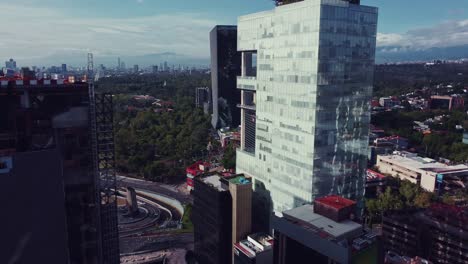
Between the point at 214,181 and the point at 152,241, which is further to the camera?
the point at 152,241

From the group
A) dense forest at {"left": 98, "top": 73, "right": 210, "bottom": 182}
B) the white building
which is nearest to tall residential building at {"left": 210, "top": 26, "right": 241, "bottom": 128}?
dense forest at {"left": 98, "top": 73, "right": 210, "bottom": 182}

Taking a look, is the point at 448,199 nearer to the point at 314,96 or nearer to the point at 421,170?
the point at 421,170

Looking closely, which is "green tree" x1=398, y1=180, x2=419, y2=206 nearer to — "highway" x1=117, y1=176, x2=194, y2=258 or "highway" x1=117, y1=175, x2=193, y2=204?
"highway" x1=117, y1=176, x2=194, y2=258

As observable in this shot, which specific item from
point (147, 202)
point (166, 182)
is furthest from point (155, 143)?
point (147, 202)

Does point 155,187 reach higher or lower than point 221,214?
lower

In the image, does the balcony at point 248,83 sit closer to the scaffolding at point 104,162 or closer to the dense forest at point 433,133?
the scaffolding at point 104,162

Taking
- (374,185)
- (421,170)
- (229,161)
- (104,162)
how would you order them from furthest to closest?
(229,161)
(421,170)
(374,185)
(104,162)

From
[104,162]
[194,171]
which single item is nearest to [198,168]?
[194,171]
